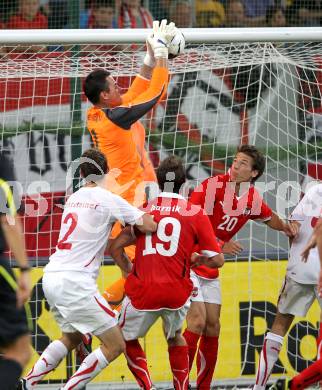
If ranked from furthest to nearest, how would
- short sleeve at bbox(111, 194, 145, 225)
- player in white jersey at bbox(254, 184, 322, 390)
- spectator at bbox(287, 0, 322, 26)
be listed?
1. spectator at bbox(287, 0, 322, 26)
2. player in white jersey at bbox(254, 184, 322, 390)
3. short sleeve at bbox(111, 194, 145, 225)

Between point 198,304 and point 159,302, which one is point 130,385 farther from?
point 159,302

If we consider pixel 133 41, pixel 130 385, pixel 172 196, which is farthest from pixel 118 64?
pixel 130 385

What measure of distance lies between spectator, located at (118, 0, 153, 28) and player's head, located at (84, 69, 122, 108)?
3677 millimetres

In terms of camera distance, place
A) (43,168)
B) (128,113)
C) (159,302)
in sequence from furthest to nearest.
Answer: (43,168)
(128,113)
(159,302)

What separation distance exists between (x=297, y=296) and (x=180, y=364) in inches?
48.0

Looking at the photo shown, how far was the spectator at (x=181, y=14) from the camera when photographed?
40.1 feet

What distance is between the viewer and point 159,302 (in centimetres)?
752

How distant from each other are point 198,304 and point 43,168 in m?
2.26

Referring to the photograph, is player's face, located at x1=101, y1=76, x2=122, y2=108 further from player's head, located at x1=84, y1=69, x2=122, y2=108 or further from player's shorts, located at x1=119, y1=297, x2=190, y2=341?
player's shorts, located at x1=119, y1=297, x2=190, y2=341

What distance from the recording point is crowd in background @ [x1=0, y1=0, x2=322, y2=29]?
1181 cm

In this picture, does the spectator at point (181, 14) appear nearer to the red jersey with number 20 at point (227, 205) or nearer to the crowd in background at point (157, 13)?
the crowd in background at point (157, 13)

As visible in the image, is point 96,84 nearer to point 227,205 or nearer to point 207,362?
point 227,205

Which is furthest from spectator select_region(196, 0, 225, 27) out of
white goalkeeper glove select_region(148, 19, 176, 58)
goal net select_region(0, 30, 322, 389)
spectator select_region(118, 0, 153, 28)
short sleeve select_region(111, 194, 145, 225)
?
short sleeve select_region(111, 194, 145, 225)

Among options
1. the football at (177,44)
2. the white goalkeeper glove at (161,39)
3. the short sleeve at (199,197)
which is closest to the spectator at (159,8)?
the football at (177,44)
